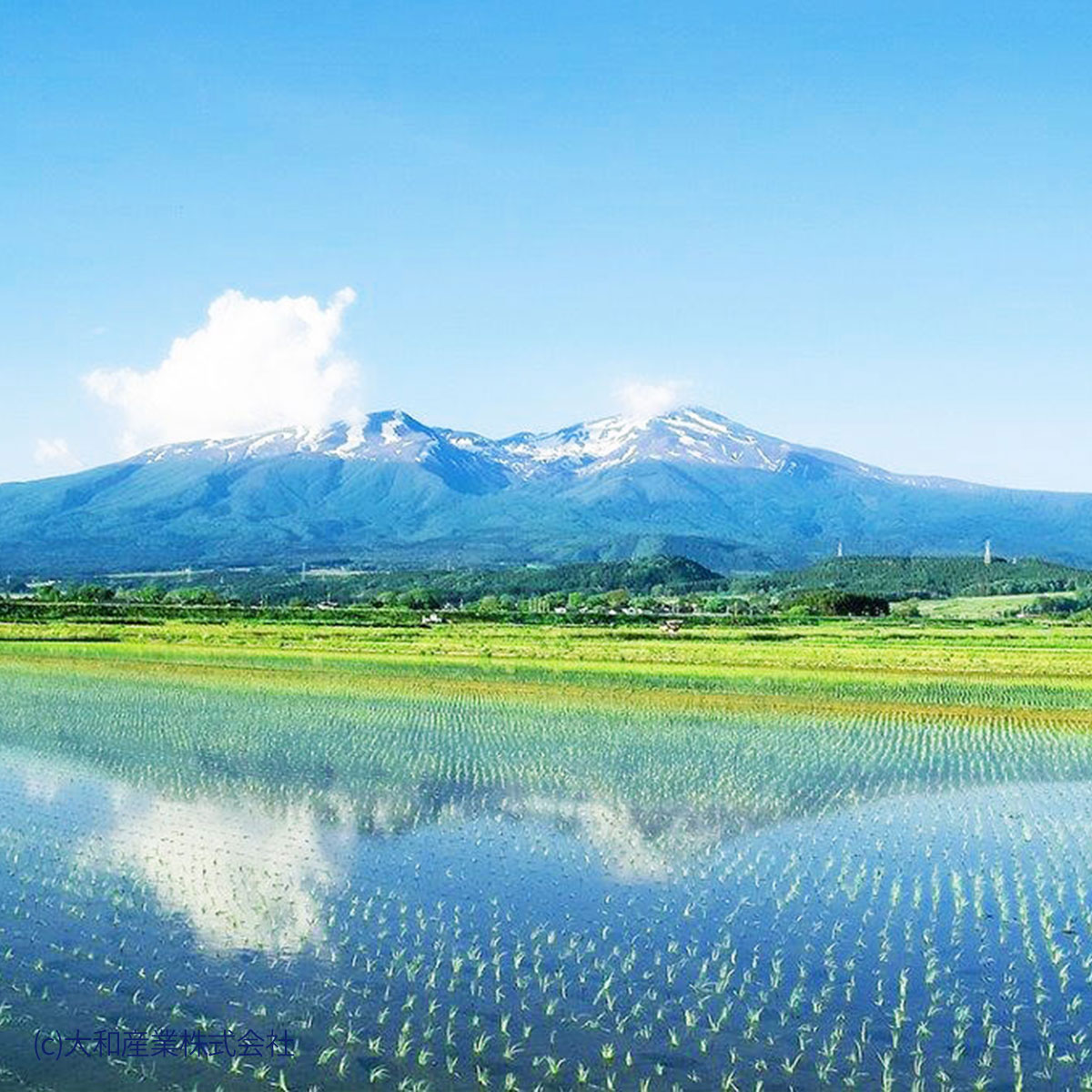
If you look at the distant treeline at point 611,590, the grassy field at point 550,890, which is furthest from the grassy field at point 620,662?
the distant treeline at point 611,590

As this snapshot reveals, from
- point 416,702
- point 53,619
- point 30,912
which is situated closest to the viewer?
point 30,912

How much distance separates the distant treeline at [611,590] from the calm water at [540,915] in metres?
48.6

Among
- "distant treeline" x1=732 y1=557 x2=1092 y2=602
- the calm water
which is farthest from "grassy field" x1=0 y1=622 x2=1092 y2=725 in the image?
"distant treeline" x1=732 y1=557 x2=1092 y2=602

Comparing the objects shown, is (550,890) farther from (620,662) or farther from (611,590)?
(611,590)

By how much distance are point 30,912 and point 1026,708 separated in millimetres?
27948

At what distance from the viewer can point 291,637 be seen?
5294 centimetres

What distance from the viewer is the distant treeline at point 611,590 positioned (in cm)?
8569

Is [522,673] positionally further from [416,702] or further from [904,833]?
[904,833]

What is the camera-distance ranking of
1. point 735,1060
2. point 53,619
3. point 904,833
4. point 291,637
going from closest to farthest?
1. point 735,1060
2. point 904,833
3. point 291,637
4. point 53,619

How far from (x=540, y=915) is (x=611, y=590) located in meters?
115

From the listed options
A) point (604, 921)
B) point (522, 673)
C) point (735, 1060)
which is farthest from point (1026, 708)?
point (735, 1060)

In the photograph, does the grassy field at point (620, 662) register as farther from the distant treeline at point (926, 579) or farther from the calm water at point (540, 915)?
the distant treeline at point (926, 579)

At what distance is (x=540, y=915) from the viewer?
1347 cm

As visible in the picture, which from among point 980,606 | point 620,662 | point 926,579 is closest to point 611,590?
point 926,579
